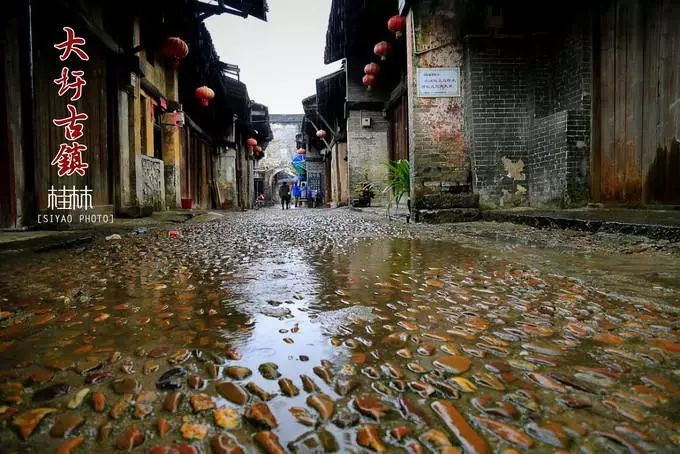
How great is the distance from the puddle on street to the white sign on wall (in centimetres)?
513

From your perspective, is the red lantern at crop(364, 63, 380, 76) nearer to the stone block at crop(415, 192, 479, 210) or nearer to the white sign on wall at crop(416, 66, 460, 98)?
the white sign on wall at crop(416, 66, 460, 98)

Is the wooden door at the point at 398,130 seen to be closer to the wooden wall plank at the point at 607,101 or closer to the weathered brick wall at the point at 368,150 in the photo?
the weathered brick wall at the point at 368,150

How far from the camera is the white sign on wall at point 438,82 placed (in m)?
6.86

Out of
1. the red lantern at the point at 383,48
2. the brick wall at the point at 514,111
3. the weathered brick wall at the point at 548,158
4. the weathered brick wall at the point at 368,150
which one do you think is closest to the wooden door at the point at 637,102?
the weathered brick wall at the point at 548,158

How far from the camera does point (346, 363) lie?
118 cm

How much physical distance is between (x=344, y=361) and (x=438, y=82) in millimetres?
6480

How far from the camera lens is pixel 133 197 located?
776 cm

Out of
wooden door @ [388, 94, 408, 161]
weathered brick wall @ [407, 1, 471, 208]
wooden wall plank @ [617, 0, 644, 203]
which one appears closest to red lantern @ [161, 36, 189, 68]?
weathered brick wall @ [407, 1, 471, 208]

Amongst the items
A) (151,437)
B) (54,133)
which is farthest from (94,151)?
(151,437)

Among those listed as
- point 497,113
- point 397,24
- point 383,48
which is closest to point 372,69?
point 383,48

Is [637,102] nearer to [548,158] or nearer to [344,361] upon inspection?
[548,158]

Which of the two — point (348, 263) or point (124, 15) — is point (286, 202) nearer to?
point (124, 15)

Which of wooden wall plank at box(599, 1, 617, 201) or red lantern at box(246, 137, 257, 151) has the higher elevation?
red lantern at box(246, 137, 257, 151)

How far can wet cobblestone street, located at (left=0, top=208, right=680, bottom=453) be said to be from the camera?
840mm
